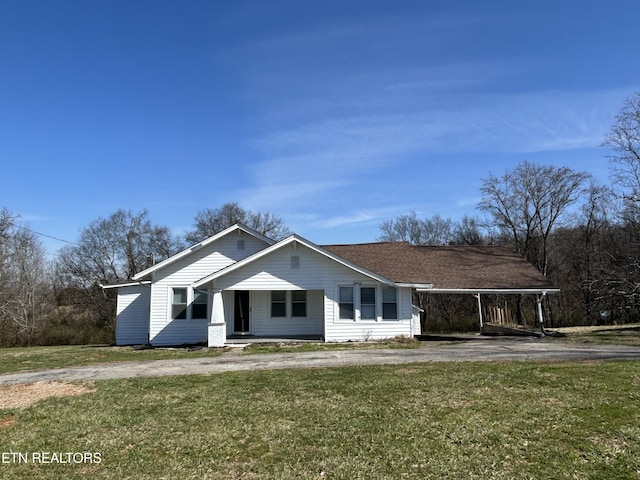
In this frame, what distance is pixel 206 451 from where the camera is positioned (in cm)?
538

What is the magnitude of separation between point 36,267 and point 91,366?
1097 inches

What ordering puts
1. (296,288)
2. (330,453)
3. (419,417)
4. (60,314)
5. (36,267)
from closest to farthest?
1. (330,453)
2. (419,417)
3. (296,288)
4. (36,267)
5. (60,314)

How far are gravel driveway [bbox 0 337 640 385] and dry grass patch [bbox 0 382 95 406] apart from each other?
0.84m

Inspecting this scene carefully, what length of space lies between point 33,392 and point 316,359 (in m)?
6.94

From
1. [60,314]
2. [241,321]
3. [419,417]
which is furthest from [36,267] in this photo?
[419,417]

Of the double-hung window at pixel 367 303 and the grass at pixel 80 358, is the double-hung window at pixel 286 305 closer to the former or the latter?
the double-hung window at pixel 367 303

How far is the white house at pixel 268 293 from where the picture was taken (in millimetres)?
18609

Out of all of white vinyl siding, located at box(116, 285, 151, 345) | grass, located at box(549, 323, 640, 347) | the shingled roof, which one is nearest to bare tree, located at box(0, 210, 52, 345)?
white vinyl siding, located at box(116, 285, 151, 345)

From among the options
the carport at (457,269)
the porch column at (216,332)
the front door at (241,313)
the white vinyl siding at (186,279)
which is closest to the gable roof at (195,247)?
the white vinyl siding at (186,279)

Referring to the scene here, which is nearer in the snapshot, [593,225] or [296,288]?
[296,288]

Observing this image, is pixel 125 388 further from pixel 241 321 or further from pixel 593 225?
pixel 593 225

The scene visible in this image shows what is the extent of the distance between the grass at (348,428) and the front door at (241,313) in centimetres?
1106

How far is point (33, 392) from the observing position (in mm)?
9320

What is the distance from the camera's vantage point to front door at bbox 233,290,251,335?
2075 centimetres
